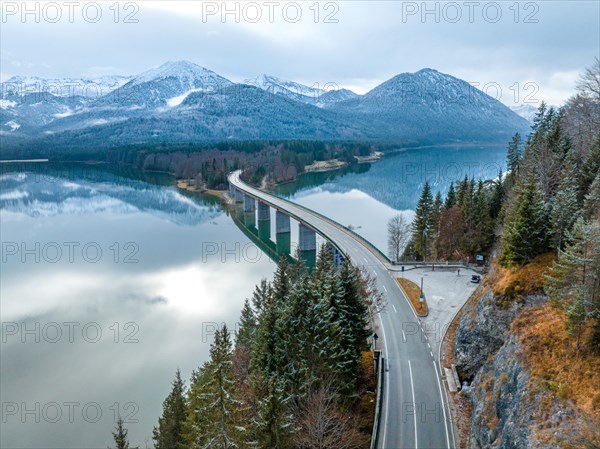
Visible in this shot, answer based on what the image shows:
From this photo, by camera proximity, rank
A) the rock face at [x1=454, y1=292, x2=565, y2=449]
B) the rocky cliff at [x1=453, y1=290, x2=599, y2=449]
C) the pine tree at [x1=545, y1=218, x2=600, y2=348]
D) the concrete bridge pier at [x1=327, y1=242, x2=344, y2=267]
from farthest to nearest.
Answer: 1. the concrete bridge pier at [x1=327, y1=242, x2=344, y2=267]
2. the pine tree at [x1=545, y1=218, x2=600, y2=348]
3. the rock face at [x1=454, y1=292, x2=565, y2=449]
4. the rocky cliff at [x1=453, y1=290, x2=599, y2=449]

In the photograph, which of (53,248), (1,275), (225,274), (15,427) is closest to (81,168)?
(53,248)

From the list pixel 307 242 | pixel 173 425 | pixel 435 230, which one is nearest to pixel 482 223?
pixel 435 230

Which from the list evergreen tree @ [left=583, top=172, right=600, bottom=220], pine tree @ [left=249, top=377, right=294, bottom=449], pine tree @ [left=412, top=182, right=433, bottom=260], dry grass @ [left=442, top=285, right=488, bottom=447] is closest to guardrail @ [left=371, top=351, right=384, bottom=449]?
dry grass @ [left=442, top=285, right=488, bottom=447]

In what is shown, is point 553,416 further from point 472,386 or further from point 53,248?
point 53,248

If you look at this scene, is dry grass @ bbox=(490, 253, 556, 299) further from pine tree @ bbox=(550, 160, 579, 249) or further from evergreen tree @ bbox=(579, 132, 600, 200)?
evergreen tree @ bbox=(579, 132, 600, 200)

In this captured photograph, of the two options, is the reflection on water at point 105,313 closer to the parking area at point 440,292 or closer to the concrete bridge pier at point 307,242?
the concrete bridge pier at point 307,242
